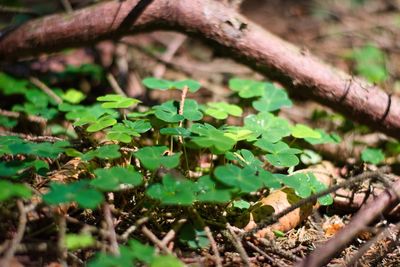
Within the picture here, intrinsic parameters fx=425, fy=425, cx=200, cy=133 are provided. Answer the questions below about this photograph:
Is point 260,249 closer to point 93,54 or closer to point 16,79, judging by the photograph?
point 16,79

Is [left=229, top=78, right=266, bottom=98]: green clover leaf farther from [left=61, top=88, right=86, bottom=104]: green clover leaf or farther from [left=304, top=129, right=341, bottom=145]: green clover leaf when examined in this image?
[left=61, top=88, right=86, bottom=104]: green clover leaf

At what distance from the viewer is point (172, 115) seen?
194cm

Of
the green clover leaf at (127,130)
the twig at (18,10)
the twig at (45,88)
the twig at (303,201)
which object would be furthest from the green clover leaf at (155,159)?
the twig at (18,10)

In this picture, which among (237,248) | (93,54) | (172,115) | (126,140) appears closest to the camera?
(237,248)

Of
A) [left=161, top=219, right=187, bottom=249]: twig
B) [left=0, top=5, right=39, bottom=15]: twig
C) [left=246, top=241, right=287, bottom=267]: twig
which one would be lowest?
[left=246, top=241, right=287, bottom=267]: twig

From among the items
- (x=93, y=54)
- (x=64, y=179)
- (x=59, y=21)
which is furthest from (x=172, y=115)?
(x=93, y=54)

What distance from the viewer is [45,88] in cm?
262

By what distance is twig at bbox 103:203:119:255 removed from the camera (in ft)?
4.33

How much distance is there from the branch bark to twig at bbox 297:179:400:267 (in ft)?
2.20

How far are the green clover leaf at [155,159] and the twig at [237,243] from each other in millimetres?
325

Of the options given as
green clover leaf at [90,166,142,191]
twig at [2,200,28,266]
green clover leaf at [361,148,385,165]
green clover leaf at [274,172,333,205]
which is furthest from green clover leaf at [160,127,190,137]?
green clover leaf at [361,148,385,165]

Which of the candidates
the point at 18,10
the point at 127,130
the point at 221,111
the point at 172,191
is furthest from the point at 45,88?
the point at 172,191

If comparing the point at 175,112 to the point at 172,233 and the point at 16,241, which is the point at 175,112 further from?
the point at 16,241

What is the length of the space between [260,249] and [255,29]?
1241mm
